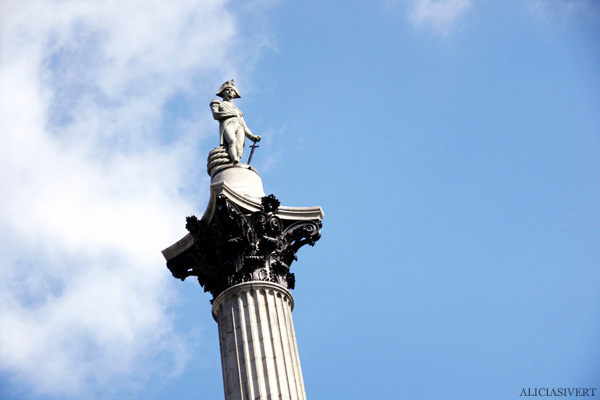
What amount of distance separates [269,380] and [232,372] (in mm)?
A: 1085

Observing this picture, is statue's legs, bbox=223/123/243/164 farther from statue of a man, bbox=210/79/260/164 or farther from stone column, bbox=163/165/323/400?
stone column, bbox=163/165/323/400

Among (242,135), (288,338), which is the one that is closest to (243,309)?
(288,338)

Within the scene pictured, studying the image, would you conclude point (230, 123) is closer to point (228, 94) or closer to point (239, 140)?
point (239, 140)

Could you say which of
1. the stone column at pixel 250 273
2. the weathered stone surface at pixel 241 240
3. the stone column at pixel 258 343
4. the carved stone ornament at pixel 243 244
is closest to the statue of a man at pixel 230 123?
the stone column at pixel 250 273

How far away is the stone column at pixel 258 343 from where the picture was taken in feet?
68.4

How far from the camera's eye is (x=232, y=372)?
21.4 m

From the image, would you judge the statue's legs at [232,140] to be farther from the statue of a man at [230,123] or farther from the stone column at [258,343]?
the stone column at [258,343]

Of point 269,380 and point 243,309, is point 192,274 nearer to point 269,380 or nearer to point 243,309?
point 243,309

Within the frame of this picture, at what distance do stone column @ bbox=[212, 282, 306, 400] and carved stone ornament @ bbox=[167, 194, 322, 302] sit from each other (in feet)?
1.35

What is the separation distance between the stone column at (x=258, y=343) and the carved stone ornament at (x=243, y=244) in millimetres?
413

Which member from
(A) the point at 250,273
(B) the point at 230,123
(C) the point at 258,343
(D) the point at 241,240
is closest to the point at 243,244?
(D) the point at 241,240

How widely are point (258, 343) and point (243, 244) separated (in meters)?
2.81

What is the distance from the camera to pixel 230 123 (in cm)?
2712

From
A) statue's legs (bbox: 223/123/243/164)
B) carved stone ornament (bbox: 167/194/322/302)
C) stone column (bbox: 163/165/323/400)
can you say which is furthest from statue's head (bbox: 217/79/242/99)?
carved stone ornament (bbox: 167/194/322/302)
